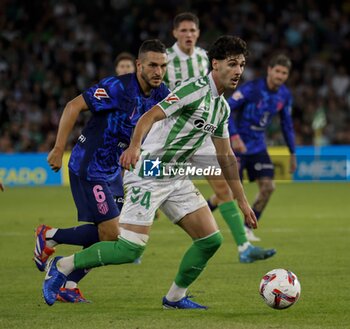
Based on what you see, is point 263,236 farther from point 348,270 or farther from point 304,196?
point 304,196

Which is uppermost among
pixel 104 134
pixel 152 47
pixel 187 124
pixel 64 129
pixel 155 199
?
pixel 152 47

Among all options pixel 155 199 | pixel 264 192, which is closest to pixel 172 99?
pixel 155 199

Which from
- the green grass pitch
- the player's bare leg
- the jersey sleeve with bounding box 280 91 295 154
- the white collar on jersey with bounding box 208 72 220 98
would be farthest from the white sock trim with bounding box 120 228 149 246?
the jersey sleeve with bounding box 280 91 295 154

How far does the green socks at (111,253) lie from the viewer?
6.70m

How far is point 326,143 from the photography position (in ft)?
73.7

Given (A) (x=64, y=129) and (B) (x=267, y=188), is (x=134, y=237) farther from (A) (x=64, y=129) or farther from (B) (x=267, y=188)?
(B) (x=267, y=188)

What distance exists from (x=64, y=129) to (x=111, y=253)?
3.74 ft

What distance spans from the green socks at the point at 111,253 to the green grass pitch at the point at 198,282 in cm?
40

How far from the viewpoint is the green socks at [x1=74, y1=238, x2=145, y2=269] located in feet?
22.0

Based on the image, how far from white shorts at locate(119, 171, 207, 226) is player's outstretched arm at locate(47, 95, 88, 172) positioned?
55cm

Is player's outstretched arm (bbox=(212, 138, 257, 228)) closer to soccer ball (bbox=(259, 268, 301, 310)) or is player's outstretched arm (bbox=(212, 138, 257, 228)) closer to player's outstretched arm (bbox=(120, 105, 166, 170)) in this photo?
soccer ball (bbox=(259, 268, 301, 310))

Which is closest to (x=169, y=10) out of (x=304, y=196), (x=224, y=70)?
(x=304, y=196)

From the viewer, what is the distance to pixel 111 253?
265 inches

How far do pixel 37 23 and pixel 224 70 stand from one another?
18106 mm
